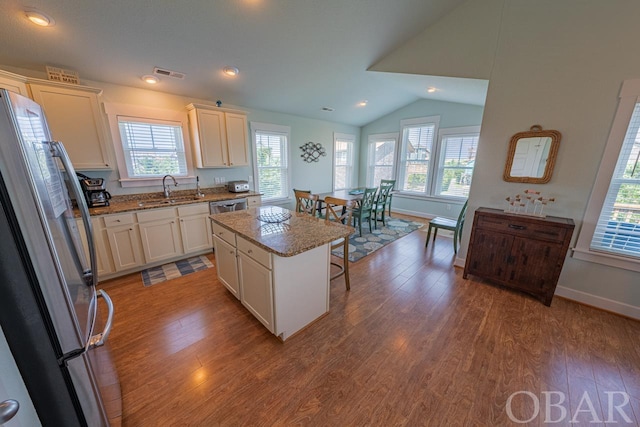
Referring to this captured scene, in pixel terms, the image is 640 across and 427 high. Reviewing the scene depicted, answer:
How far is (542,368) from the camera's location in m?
1.63

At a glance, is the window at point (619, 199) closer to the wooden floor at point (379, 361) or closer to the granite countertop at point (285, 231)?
the wooden floor at point (379, 361)

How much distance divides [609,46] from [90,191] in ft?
17.9

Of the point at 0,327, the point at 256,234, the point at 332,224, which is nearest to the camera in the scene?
the point at 0,327

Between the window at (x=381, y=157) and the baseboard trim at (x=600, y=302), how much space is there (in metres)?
4.16

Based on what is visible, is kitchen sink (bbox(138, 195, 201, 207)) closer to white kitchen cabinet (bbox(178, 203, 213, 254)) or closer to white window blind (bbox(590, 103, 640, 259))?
white kitchen cabinet (bbox(178, 203, 213, 254))

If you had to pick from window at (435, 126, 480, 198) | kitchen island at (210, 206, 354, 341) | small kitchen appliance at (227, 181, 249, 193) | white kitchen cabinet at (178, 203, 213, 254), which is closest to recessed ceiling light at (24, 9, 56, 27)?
white kitchen cabinet at (178, 203, 213, 254)

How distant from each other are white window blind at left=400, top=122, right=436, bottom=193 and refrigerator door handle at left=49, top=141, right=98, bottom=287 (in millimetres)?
5802

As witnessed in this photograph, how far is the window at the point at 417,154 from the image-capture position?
5.30 metres

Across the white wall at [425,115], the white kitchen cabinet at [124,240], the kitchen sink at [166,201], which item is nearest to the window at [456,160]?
the white wall at [425,115]

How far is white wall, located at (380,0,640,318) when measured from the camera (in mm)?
2008

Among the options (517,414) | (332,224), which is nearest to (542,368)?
(517,414)

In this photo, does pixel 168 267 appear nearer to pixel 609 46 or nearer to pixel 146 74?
pixel 146 74

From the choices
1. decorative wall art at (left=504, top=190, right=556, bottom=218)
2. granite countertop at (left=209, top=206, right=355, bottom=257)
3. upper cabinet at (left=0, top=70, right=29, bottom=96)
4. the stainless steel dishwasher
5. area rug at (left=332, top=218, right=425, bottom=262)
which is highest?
upper cabinet at (left=0, top=70, right=29, bottom=96)

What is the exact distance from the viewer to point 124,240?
8.89ft
